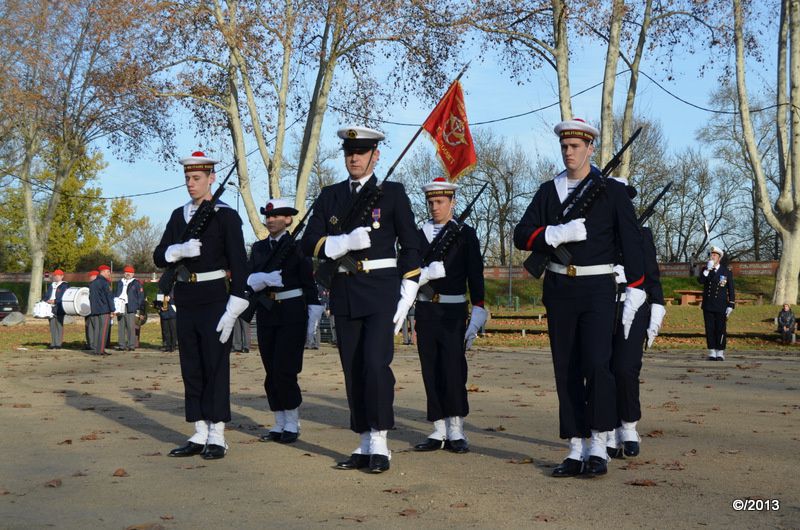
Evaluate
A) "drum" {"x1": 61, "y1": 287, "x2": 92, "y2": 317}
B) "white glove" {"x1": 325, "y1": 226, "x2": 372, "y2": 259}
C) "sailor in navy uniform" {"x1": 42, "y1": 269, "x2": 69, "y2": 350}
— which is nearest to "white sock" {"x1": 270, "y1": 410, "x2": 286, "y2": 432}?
"white glove" {"x1": 325, "y1": 226, "x2": 372, "y2": 259}

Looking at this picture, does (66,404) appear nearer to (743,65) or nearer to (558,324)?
(558,324)

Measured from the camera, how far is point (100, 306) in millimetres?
23859

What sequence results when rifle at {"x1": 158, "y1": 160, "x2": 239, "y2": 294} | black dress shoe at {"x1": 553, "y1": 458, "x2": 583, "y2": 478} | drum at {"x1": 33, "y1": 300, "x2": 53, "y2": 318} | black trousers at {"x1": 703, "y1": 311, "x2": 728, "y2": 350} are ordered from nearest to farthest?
black dress shoe at {"x1": 553, "y1": 458, "x2": 583, "y2": 478}
rifle at {"x1": 158, "y1": 160, "x2": 239, "y2": 294}
black trousers at {"x1": 703, "y1": 311, "x2": 728, "y2": 350}
drum at {"x1": 33, "y1": 300, "x2": 53, "y2": 318}

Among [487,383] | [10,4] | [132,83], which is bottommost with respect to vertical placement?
[487,383]

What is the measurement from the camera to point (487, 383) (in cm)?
1488

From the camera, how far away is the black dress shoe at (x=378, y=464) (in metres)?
7.35

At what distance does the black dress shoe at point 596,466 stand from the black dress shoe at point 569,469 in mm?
63

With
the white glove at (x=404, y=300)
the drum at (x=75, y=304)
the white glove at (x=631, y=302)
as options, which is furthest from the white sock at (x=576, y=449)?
the drum at (x=75, y=304)

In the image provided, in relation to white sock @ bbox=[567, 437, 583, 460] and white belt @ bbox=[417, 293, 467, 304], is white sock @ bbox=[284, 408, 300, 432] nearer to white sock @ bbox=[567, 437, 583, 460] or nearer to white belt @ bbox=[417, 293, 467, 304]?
white belt @ bbox=[417, 293, 467, 304]

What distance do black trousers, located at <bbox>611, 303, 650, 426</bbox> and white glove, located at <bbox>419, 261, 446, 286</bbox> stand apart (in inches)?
58.5

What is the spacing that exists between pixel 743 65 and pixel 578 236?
26301 millimetres

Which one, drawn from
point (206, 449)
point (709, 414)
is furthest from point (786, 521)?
point (709, 414)

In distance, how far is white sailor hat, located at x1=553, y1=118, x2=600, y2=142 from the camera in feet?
24.1

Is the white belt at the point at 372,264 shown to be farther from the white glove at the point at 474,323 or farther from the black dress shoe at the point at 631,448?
the black dress shoe at the point at 631,448
